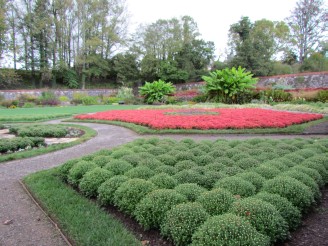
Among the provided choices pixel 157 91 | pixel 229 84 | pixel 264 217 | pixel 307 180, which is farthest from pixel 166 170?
pixel 157 91

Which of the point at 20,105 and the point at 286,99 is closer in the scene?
the point at 286,99

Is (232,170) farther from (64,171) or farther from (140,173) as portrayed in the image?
(64,171)

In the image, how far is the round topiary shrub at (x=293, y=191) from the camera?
2.68m

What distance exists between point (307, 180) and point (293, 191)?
483 millimetres

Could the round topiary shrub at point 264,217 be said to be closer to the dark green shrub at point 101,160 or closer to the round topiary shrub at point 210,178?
the round topiary shrub at point 210,178

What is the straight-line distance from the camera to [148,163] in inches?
153

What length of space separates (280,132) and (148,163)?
537 centimetres

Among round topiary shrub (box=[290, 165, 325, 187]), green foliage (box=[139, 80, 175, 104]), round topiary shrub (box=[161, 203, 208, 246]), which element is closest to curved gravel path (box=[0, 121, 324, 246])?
round topiary shrub (box=[161, 203, 208, 246])

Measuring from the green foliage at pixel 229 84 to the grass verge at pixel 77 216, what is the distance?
629 inches

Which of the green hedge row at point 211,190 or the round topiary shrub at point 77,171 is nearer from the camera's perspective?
the green hedge row at point 211,190

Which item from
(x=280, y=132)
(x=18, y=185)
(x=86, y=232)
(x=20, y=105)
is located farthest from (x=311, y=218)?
(x=20, y=105)

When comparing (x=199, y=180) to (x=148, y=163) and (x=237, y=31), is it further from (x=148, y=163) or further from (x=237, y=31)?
(x=237, y=31)

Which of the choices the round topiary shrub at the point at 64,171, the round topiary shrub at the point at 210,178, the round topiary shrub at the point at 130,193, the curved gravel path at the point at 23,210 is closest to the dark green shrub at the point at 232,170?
the round topiary shrub at the point at 210,178

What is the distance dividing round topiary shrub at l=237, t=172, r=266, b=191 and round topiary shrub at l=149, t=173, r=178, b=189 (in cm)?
89
